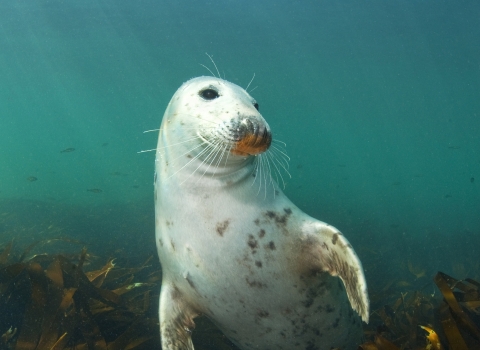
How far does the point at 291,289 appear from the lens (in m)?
1.98

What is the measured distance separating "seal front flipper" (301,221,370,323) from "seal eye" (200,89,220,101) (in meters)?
0.90

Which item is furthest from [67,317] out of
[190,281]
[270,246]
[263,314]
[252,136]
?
[252,136]

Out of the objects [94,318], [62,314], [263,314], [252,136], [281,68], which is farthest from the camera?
[281,68]

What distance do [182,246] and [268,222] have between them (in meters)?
0.50

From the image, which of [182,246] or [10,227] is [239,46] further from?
[182,246]

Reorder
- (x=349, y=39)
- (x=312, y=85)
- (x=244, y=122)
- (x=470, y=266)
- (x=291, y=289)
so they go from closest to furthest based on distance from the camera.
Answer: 1. (x=244, y=122)
2. (x=291, y=289)
3. (x=470, y=266)
4. (x=349, y=39)
5. (x=312, y=85)

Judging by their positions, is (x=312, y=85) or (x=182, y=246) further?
(x=312, y=85)

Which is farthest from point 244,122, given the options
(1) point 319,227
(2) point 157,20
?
(2) point 157,20

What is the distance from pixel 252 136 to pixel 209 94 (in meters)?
0.57

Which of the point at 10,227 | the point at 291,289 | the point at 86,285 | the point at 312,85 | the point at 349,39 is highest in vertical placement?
the point at 291,289

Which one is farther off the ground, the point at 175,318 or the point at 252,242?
the point at 252,242

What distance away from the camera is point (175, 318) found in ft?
7.19

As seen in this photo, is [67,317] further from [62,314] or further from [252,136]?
[252,136]

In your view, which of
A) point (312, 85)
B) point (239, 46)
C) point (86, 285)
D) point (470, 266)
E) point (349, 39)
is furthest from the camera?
point (312, 85)
